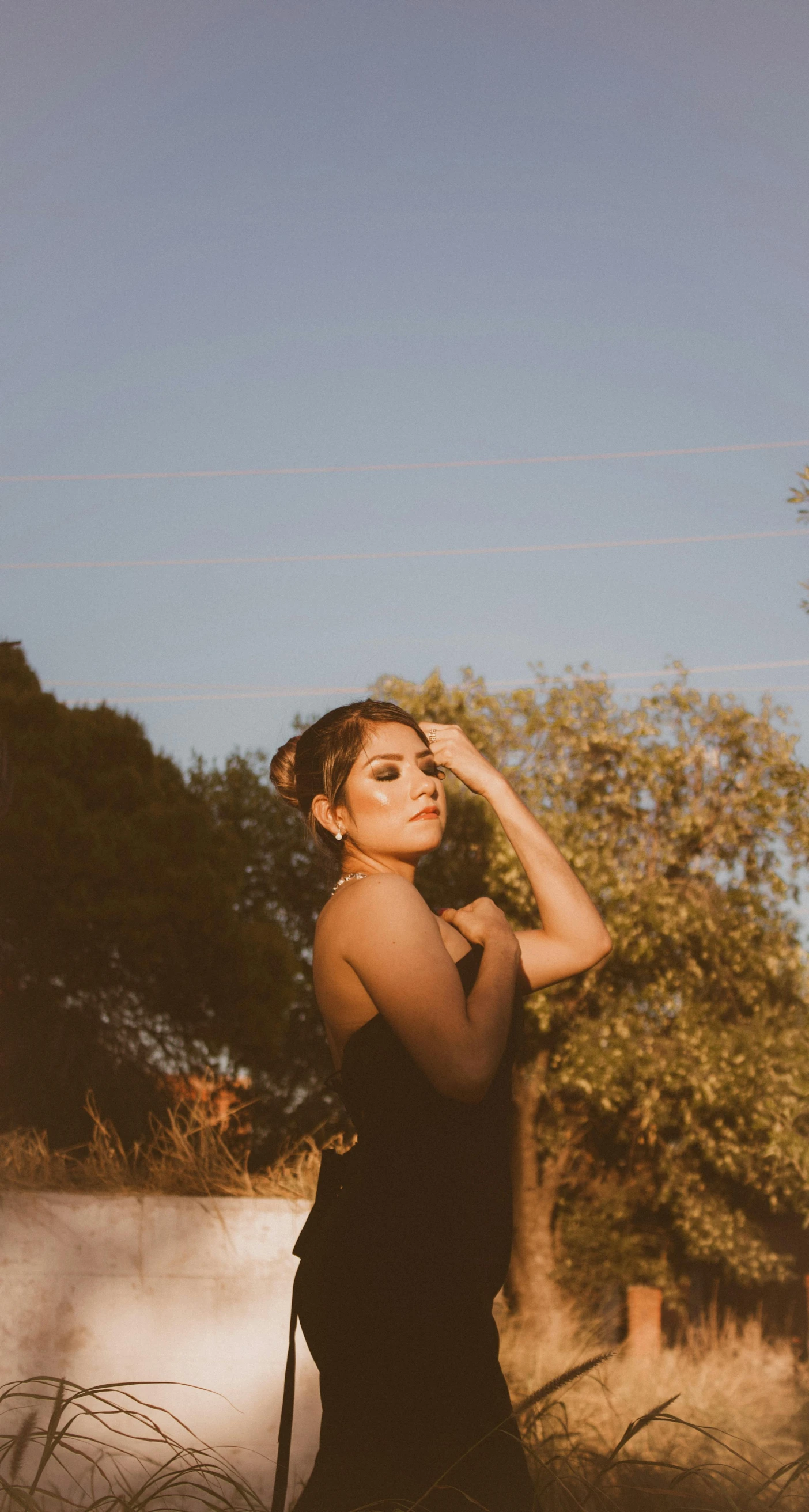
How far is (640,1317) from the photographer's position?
560 inches

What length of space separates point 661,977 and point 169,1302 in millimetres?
7533

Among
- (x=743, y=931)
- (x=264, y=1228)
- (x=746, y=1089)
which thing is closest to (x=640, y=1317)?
(x=746, y=1089)

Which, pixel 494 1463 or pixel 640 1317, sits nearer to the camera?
pixel 494 1463

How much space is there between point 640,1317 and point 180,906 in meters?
7.87

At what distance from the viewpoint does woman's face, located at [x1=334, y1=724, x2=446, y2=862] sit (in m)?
1.77

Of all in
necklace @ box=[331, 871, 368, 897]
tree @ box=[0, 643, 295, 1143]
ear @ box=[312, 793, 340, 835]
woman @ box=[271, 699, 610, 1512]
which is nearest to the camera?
woman @ box=[271, 699, 610, 1512]

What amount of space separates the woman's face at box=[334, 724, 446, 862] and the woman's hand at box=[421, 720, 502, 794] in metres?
0.10

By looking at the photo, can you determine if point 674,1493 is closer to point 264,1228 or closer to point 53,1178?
point 264,1228

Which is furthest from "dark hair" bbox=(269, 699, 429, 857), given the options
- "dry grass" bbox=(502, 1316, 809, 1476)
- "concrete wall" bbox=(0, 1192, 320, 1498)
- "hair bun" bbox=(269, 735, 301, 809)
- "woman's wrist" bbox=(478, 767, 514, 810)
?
"dry grass" bbox=(502, 1316, 809, 1476)

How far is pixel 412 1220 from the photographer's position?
146 cm

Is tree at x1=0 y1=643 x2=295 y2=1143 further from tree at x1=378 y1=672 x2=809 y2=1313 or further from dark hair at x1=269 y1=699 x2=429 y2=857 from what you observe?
dark hair at x1=269 y1=699 x2=429 y2=857

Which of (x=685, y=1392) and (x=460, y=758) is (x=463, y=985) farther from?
(x=685, y=1392)

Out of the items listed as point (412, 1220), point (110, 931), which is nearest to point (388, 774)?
point (412, 1220)

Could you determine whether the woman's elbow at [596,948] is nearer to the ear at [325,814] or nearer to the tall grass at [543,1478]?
the ear at [325,814]
